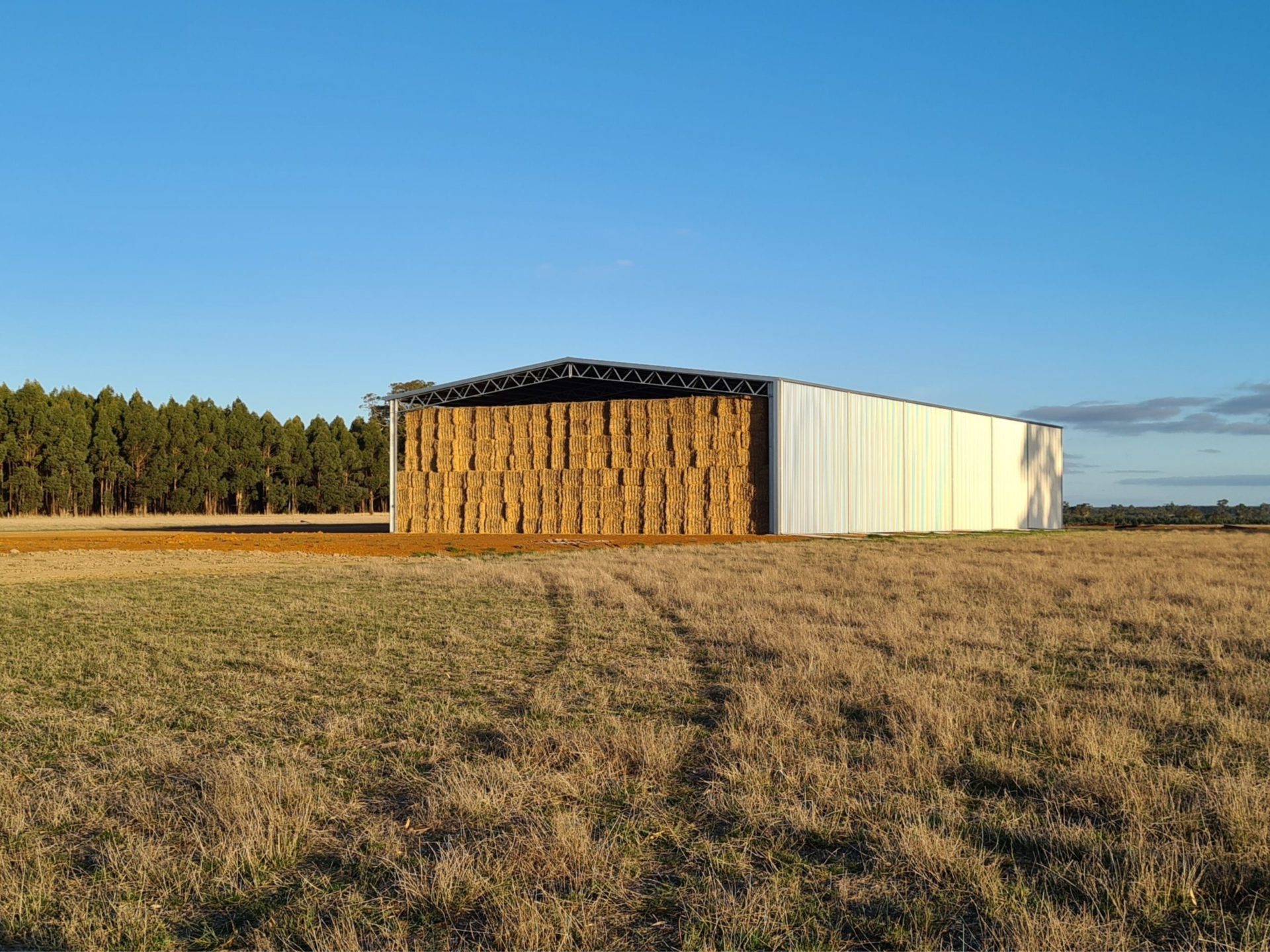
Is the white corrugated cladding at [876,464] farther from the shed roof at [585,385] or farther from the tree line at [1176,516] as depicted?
the tree line at [1176,516]

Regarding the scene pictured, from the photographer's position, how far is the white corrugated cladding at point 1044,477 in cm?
5075

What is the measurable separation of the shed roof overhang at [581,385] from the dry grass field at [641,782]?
25288 mm

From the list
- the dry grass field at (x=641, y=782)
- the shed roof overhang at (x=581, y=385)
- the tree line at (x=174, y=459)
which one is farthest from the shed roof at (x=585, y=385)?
the tree line at (x=174, y=459)

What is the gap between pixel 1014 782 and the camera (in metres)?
5.73

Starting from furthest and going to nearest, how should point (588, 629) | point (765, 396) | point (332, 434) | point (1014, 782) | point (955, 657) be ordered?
1. point (332, 434)
2. point (765, 396)
3. point (588, 629)
4. point (955, 657)
5. point (1014, 782)

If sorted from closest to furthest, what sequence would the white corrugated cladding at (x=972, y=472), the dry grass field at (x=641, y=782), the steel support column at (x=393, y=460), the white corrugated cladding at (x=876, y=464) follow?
the dry grass field at (x=641, y=782) < the white corrugated cladding at (x=876, y=464) < the steel support column at (x=393, y=460) < the white corrugated cladding at (x=972, y=472)

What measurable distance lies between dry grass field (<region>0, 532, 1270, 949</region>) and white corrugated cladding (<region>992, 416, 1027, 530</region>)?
35.8 metres

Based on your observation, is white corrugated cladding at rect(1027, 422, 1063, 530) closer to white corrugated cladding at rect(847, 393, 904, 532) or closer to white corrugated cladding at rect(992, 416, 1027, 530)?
white corrugated cladding at rect(992, 416, 1027, 530)

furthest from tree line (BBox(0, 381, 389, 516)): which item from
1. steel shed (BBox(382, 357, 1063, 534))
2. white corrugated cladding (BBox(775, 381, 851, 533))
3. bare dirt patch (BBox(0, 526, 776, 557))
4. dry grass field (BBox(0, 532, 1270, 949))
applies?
dry grass field (BBox(0, 532, 1270, 949))

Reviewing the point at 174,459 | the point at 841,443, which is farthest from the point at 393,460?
the point at 174,459

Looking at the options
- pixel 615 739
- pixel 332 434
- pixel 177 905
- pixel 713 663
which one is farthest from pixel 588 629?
pixel 332 434

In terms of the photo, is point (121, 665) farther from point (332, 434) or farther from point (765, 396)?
point (332, 434)

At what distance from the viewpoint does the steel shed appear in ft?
120

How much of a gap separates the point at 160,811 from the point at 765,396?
1307 inches
